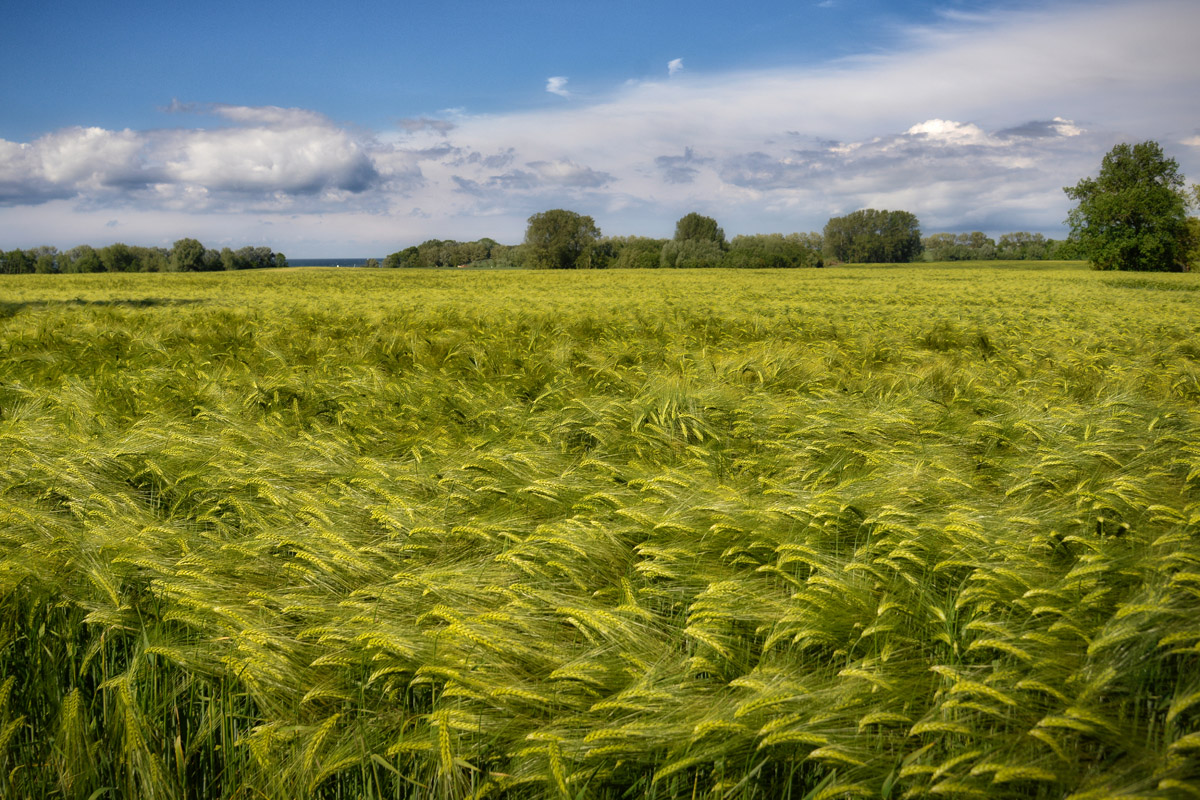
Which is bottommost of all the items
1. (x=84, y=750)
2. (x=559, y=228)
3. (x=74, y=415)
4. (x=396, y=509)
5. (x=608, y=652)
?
(x=84, y=750)

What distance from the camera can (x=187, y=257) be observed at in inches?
2360

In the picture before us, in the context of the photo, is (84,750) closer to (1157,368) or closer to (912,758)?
(912,758)

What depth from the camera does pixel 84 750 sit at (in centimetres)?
162

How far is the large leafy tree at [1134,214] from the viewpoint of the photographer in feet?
156

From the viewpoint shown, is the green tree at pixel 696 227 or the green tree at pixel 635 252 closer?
the green tree at pixel 635 252

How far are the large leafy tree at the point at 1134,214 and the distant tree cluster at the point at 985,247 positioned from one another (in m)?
37.1

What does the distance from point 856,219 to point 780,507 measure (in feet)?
376

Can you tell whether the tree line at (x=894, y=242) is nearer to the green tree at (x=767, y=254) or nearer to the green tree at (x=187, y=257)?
the green tree at (x=767, y=254)

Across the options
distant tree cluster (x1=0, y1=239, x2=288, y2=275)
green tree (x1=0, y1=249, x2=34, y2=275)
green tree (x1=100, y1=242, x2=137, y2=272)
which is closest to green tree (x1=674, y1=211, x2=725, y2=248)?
distant tree cluster (x1=0, y1=239, x2=288, y2=275)

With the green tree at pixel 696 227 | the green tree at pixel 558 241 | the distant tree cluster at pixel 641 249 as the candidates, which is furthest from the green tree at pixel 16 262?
the green tree at pixel 696 227

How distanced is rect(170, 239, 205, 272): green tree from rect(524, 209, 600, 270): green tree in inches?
1260

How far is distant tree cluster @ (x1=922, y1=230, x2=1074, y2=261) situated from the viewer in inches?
3703

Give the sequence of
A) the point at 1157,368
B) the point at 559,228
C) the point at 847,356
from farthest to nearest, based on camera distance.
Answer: the point at 559,228, the point at 847,356, the point at 1157,368

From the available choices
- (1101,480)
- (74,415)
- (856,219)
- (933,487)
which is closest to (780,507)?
(933,487)
